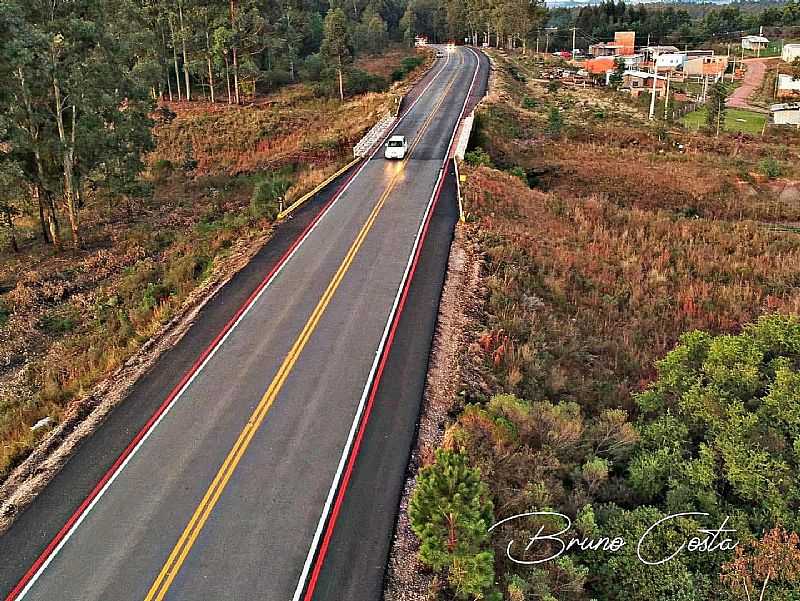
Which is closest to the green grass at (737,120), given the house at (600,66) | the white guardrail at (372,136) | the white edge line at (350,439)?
the house at (600,66)

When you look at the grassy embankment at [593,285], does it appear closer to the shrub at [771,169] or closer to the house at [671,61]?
the shrub at [771,169]

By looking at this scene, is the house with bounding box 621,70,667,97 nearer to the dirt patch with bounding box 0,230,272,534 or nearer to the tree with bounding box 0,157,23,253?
the tree with bounding box 0,157,23,253

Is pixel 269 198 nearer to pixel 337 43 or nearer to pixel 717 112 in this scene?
pixel 337 43

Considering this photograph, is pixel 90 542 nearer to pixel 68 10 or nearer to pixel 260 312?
pixel 260 312

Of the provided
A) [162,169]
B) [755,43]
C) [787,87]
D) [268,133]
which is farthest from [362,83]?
[755,43]

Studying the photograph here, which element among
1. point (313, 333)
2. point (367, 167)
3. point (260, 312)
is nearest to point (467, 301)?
point (313, 333)

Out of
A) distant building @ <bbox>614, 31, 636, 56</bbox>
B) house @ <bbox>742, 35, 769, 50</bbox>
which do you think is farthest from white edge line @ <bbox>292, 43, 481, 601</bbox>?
house @ <bbox>742, 35, 769, 50</bbox>
